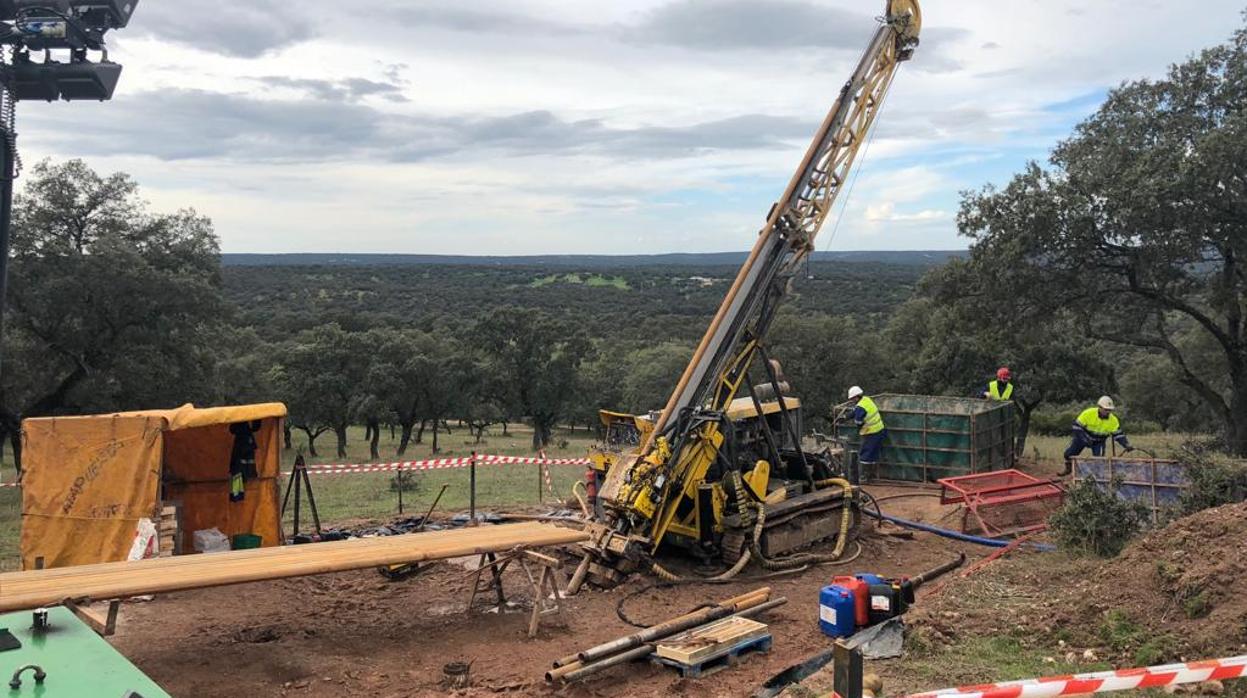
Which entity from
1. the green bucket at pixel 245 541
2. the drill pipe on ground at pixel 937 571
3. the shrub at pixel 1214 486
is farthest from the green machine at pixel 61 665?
the shrub at pixel 1214 486

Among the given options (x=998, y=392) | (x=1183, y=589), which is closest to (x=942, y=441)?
(x=998, y=392)

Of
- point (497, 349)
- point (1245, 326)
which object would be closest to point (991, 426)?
point (1245, 326)

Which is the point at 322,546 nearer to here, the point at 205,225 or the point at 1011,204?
the point at 1011,204

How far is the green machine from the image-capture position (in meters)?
3.59

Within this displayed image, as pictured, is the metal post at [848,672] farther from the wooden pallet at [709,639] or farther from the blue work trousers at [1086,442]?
the blue work trousers at [1086,442]

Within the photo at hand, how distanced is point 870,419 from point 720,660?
8.88 metres

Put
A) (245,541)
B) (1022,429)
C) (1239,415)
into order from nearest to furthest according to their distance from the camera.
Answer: (245,541)
(1239,415)
(1022,429)

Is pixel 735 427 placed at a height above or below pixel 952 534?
above

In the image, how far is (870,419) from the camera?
1565 cm

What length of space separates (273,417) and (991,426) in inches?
501

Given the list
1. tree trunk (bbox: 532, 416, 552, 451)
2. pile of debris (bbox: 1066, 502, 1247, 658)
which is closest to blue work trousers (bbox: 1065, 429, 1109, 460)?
pile of debris (bbox: 1066, 502, 1247, 658)

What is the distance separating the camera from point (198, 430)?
38.3 feet

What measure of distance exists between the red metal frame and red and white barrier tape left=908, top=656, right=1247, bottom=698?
8.09 metres

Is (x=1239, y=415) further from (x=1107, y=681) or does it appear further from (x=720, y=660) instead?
(x=1107, y=681)
